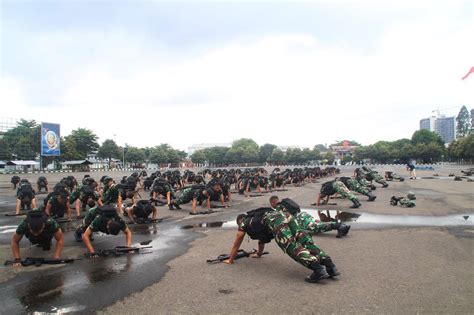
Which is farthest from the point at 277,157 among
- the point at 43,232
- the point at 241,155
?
the point at 43,232

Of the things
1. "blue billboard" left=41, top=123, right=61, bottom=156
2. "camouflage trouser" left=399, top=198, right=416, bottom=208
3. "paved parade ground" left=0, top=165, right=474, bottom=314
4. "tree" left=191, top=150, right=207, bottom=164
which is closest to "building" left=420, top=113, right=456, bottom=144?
"tree" left=191, top=150, right=207, bottom=164

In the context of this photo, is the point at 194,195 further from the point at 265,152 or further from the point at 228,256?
the point at 265,152

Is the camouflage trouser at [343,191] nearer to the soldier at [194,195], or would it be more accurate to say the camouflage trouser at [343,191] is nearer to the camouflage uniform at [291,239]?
the soldier at [194,195]

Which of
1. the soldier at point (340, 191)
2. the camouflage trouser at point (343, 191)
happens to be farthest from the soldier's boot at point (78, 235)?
the camouflage trouser at point (343, 191)

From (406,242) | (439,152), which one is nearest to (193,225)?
(406,242)

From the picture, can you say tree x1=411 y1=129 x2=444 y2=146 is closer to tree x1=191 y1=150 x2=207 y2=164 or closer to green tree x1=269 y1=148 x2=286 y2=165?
green tree x1=269 y1=148 x2=286 y2=165

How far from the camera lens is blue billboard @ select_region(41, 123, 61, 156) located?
174 ft

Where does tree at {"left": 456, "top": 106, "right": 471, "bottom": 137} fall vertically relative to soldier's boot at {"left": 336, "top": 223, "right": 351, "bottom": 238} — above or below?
above

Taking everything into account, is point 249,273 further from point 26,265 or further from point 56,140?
point 56,140

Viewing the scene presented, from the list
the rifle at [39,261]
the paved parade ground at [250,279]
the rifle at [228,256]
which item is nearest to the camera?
the paved parade ground at [250,279]

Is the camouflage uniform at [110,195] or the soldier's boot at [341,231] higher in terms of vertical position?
the camouflage uniform at [110,195]

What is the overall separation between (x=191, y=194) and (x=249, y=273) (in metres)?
8.87

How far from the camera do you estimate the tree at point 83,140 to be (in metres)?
81.0

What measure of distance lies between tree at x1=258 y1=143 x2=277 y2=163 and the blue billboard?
3103 inches
